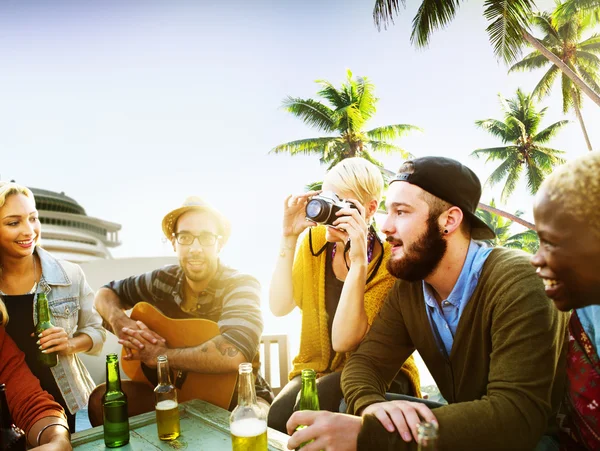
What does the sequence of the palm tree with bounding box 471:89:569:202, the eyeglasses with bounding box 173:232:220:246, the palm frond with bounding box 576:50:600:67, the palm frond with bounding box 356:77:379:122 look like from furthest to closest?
the palm tree with bounding box 471:89:569:202 < the palm frond with bounding box 576:50:600:67 < the palm frond with bounding box 356:77:379:122 < the eyeglasses with bounding box 173:232:220:246

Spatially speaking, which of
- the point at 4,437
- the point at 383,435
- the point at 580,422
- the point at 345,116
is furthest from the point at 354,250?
the point at 345,116

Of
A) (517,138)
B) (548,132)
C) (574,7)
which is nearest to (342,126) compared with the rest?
(574,7)

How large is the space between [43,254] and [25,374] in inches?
37.2

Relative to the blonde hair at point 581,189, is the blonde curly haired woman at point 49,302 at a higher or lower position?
lower

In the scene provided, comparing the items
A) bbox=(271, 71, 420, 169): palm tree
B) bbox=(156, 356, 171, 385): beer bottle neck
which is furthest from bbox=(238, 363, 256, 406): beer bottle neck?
bbox=(271, 71, 420, 169): palm tree

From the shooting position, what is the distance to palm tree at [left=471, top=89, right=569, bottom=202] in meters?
22.5

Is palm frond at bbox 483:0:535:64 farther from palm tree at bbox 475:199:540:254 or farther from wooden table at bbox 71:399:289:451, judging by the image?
palm tree at bbox 475:199:540:254

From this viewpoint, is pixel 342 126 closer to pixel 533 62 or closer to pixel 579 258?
pixel 533 62

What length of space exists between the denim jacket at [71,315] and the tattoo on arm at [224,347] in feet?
2.63

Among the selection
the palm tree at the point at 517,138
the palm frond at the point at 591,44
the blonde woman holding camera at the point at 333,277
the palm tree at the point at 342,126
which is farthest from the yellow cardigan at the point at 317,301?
the palm tree at the point at 517,138

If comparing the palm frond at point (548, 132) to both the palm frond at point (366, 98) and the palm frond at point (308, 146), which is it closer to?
the palm frond at point (366, 98)

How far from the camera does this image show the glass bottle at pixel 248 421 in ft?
4.29

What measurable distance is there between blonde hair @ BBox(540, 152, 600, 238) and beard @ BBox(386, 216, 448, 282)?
2.02 feet

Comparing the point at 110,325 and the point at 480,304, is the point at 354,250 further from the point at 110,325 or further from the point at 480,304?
the point at 110,325
